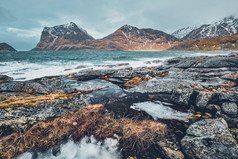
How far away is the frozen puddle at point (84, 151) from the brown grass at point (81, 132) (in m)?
0.21

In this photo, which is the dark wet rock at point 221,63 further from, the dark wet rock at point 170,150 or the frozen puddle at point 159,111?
the dark wet rock at point 170,150

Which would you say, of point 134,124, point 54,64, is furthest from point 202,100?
point 54,64

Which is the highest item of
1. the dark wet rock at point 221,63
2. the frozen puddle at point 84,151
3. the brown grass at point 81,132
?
the dark wet rock at point 221,63

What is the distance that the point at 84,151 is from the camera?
3.43 m

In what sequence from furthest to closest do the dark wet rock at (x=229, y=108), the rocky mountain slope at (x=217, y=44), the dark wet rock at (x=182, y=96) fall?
1. the rocky mountain slope at (x=217, y=44)
2. the dark wet rock at (x=182, y=96)
3. the dark wet rock at (x=229, y=108)

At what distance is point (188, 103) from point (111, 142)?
5028mm

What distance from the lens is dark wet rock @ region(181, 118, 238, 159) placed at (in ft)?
9.41

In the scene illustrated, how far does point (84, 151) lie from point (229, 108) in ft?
21.0

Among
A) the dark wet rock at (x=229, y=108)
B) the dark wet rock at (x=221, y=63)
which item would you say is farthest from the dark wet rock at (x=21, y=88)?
the dark wet rock at (x=221, y=63)

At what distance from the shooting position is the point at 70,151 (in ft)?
11.3

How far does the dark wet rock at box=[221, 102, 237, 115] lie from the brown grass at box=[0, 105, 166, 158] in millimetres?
3016

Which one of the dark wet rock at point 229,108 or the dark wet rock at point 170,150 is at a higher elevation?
the dark wet rock at point 229,108

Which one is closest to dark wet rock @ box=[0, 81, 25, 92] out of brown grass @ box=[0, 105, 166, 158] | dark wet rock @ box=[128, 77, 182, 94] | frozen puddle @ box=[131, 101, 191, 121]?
brown grass @ box=[0, 105, 166, 158]

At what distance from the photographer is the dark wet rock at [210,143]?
2869mm
